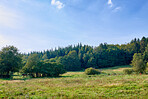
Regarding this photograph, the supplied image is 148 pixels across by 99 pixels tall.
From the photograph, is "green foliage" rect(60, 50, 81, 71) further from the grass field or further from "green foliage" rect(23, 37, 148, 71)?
the grass field

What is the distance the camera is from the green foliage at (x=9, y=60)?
37.8 meters

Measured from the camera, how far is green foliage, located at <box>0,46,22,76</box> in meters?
37.8

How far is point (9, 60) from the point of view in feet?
126

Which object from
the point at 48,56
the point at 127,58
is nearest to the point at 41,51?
the point at 48,56

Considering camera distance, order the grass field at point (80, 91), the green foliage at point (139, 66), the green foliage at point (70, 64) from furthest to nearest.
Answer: the green foliage at point (70, 64), the green foliage at point (139, 66), the grass field at point (80, 91)

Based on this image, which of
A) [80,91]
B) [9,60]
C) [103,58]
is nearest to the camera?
[80,91]

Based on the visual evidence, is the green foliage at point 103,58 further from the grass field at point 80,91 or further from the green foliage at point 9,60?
→ the grass field at point 80,91

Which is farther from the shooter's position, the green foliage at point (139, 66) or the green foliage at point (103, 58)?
the green foliage at point (103, 58)

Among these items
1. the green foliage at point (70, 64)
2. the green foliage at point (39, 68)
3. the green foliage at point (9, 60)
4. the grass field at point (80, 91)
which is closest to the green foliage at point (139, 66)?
Result: the grass field at point (80, 91)

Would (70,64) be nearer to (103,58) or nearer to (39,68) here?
(103,58)

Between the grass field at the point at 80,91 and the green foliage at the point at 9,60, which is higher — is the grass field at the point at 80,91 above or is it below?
below

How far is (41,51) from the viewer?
144375mm

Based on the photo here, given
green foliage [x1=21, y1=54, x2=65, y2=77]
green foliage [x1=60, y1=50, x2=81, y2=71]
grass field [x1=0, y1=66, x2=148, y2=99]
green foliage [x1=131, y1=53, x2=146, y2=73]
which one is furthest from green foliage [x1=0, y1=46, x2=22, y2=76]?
green foliage [x1=60, y1=50, x2=81, y2=71]

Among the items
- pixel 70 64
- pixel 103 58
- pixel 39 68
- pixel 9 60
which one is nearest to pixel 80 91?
pixel 39 68
